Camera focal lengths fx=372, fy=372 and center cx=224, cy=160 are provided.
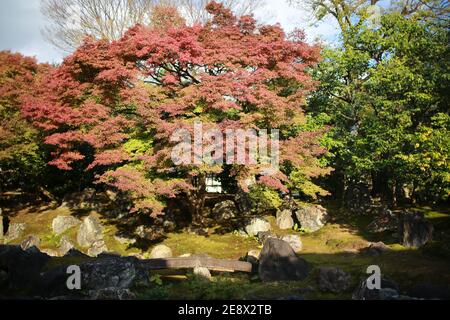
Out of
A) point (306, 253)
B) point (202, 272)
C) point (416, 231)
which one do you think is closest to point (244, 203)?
point (306, 253)

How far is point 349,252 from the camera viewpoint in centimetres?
1342

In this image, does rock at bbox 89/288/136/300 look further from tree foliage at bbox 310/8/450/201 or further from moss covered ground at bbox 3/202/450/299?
tree foliage at bbox 310/8/450/201

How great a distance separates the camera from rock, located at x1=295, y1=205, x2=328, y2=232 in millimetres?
16953

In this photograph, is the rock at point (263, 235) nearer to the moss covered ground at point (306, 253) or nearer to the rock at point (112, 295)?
the moss covered ground at point (306, 253)

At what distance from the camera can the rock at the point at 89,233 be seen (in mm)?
16659

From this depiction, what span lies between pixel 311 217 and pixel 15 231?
47.8 feet

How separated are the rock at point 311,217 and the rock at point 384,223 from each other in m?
2.24

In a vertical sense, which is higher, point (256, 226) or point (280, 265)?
point (256, 226)

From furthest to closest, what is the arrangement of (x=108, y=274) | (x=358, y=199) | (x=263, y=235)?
(x=358, y=199), (x=263, y=235), (x=108, y=274)

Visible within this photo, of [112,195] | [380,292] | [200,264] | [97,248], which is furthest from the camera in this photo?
[112,195]

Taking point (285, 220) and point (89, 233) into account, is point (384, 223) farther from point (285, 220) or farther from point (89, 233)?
point (89, 233)

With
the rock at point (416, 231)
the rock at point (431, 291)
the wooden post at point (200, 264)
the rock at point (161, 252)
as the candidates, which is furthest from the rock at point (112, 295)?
the rock at point (416, 231)

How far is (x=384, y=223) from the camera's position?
15023 mm

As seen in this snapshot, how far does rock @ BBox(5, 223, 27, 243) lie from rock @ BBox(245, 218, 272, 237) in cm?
1138
